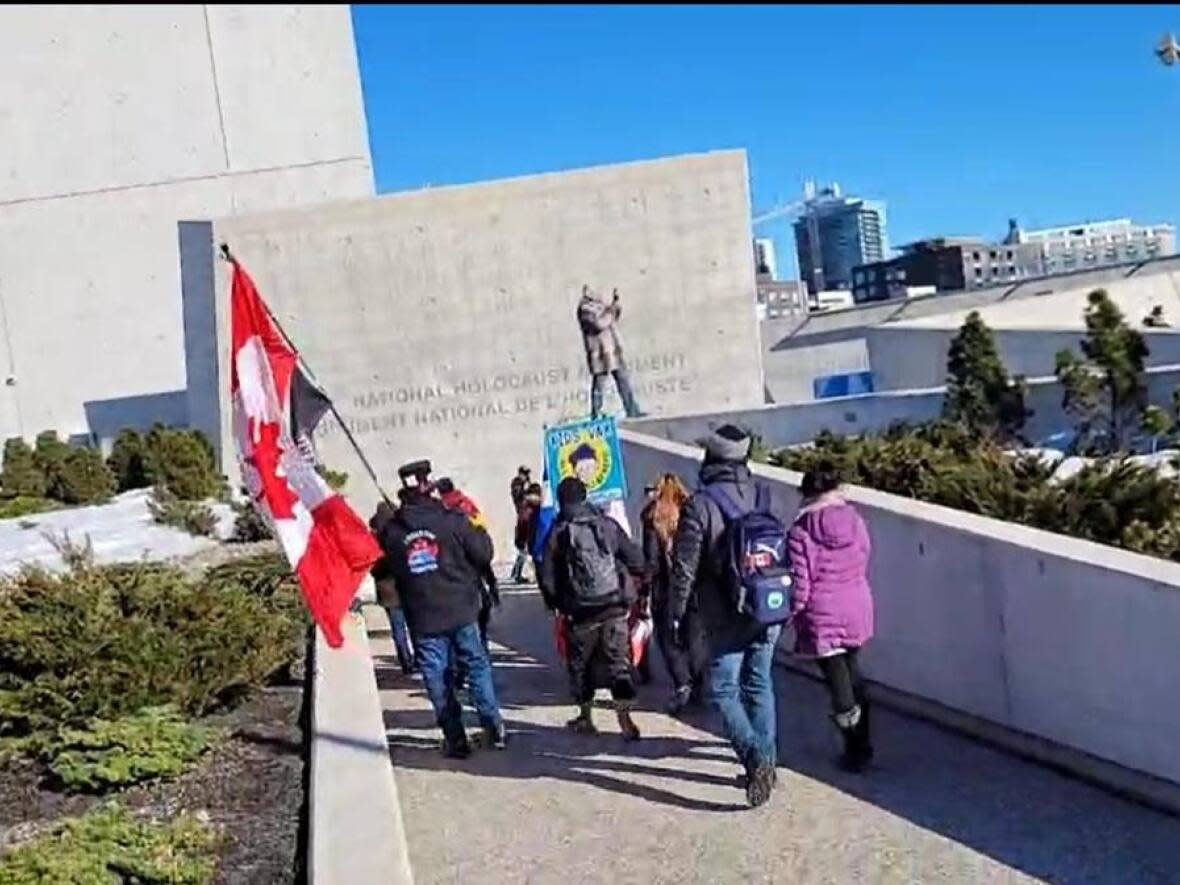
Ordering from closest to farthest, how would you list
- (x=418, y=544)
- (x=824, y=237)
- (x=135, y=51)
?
(x=418, y=544) → (x=135, y=51) → (x=824, y=237)

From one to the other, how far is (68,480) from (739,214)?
10667mm

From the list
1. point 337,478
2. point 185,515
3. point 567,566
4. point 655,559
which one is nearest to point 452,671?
point 567,566

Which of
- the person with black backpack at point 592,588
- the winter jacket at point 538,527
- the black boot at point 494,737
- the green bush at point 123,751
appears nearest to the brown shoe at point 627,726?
the person with black backpack at point 592,588

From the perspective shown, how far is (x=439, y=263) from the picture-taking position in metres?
23.0

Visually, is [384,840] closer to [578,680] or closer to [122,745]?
[122,745]

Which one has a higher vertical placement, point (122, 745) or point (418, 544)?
point (418, 544)

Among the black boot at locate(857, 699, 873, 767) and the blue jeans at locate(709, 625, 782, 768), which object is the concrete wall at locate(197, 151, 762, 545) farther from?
the blue jeans at locate(709, 625, 782, 768)

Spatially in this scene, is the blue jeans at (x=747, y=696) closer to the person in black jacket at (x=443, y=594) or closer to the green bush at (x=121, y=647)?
the person in black jacket at (x=443, y=594)

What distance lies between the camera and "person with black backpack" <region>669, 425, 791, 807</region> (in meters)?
6.40

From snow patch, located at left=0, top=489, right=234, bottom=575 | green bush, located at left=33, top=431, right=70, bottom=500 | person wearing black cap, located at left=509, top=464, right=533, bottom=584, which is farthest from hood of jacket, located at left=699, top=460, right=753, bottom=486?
green bush, located at left=33, top=431, right=70, bottom=500

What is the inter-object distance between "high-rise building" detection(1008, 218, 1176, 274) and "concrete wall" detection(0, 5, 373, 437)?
20.5 metres

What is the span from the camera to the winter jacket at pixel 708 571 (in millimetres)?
6516

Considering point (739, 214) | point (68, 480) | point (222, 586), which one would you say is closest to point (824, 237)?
point (739, 214)

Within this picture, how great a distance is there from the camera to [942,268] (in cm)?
5362
